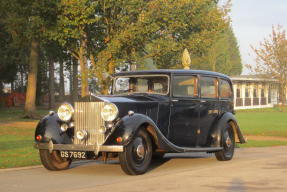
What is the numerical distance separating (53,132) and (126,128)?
1.54 metres

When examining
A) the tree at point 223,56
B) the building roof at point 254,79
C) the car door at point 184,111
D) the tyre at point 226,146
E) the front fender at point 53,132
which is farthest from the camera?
the tree at point 223,56

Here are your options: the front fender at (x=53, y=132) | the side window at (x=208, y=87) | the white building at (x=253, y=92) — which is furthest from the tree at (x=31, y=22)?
the white building at (x=253, y=92)

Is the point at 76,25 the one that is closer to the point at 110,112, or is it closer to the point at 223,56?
the point at 110,112

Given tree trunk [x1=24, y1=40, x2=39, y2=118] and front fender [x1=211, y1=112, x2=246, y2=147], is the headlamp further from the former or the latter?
tree trunk [x1=24, y1=40, x2=39, y2=118]

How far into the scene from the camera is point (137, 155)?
30.4ft

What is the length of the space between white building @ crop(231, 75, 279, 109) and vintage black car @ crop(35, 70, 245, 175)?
149 feet

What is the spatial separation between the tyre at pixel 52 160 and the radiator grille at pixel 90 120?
25.5 inches

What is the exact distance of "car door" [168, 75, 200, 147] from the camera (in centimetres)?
1048

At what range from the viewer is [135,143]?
921 centimetres

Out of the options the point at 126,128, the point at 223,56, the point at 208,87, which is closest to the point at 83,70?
the point at 208,87

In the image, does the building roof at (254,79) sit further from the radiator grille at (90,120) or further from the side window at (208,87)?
the radiator grille at (90,120)

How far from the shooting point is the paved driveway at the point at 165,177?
779 cm

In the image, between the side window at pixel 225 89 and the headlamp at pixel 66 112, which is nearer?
the headlamp at pixel 66 112

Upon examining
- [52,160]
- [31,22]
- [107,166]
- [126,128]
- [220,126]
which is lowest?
[107,166]
